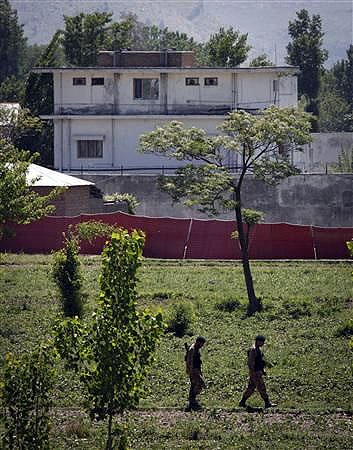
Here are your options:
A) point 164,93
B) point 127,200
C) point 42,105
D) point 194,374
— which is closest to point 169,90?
point 164,93

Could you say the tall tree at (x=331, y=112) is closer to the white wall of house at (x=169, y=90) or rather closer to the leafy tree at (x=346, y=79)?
the leafy tree at (x=346, y=79)

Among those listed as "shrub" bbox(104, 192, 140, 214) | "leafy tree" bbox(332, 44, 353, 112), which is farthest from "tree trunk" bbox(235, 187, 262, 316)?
"leafy tree" bbox(332, 44, 353, 112)

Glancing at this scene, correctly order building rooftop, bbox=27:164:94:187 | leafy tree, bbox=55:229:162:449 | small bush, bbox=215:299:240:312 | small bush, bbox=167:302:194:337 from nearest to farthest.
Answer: leafy tree, bbox=55:229:162:449 < small bush, bbox=167:302:194:337 < small bush, bbox=215:299:240:312 < building rooftop, bbox=27:164:94:187

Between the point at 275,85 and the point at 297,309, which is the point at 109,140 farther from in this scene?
the point at 297,309

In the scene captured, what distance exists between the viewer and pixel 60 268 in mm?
35406

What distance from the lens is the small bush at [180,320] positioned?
108 ft

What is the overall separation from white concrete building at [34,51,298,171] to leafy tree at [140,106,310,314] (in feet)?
91.0

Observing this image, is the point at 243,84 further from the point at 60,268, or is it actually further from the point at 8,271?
the point at 60,268

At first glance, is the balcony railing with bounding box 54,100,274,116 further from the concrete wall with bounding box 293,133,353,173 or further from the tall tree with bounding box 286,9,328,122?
the tall tree with bounding box 286,9,328,122

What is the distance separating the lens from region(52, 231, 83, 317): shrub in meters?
35.0

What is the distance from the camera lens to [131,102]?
6706 centimetres

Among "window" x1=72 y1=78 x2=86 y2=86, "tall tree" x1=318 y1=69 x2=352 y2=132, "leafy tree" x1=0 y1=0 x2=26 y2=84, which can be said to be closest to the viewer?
"window" x1=72 y1=78 x2=86 y2=86

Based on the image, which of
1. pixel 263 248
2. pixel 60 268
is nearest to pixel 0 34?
pixel 263 248

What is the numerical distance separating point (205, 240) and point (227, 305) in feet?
35.4
